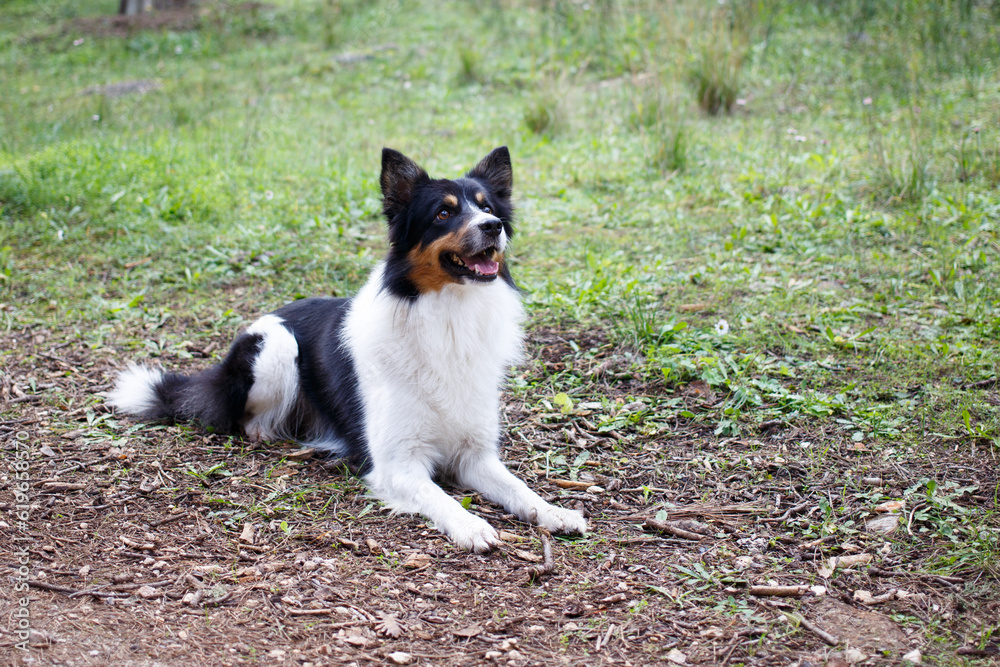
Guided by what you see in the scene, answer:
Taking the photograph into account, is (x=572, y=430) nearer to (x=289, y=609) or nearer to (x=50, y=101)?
(x=289, y=609)

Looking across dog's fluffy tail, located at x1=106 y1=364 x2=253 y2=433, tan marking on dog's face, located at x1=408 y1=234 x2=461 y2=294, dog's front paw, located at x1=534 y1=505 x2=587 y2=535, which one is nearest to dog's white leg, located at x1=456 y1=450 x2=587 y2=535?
dog's front paw, located at x1=534 y1=505 x2=587 y2=535

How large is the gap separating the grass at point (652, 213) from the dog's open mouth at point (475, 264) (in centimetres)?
104

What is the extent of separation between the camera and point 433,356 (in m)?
3.62

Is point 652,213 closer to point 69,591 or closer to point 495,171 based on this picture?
point 495,171

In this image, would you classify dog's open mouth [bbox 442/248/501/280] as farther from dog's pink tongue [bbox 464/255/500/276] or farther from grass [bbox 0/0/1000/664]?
grass [bbox 0/0/1000/664]

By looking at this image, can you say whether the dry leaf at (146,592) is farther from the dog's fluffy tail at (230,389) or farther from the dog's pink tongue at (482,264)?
the dog's pink tongue at (482,264)

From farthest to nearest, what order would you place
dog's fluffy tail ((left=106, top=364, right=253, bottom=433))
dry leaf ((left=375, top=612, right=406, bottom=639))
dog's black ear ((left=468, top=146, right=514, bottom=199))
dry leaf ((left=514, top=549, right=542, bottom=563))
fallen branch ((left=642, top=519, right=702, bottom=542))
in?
dog's fluffy tail ((left=106, top=364, right=253, bottom=433))
dog's black ear ((left=468, top=146, right=514, bottom=199))
fallen branch ((left=642, top=519, right=702, bottom=542))
dry leaf ((left=514, top=549, right=542, bottom=563))
dry leaf ((left=375, top=612, right=406, bottom=639))

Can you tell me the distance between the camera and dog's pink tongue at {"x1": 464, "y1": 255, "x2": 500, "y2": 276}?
3494mm

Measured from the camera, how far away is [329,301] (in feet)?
14.2

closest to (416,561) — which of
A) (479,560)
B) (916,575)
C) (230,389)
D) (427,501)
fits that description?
(479,560)

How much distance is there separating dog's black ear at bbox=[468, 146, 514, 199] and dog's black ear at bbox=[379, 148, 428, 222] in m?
0.32

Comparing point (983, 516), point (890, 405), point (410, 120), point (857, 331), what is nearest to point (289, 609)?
point (983, 516)

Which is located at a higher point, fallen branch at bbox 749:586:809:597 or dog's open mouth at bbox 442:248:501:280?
dog's open mouth at bbox 442:248:501:280

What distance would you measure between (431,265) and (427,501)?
1039mm
